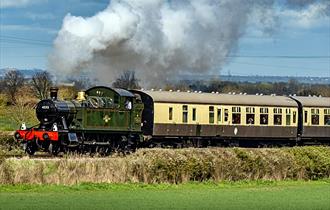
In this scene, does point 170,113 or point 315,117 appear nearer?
point 170,113

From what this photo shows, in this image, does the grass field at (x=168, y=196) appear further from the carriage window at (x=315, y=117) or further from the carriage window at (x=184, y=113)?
the carriage window at (x=315, y=117)

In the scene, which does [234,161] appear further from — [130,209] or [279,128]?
[279,128]

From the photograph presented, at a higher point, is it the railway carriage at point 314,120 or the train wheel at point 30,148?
the railway carriage at point 314,120

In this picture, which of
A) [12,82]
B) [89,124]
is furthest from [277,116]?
[12,82]

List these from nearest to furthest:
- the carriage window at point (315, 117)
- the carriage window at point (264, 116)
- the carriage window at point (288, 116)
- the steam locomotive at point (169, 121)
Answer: the steam locomotive at point (169, 121) → the carriage window at point (264, 116) → the carriage window at point (288, 116) → the carriage window at point (315, 117)

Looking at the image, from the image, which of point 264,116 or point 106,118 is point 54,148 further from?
point 264,116

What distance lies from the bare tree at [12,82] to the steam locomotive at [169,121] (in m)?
31.5

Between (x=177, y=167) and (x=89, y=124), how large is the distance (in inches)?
455

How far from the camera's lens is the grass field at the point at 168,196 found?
17.9 m

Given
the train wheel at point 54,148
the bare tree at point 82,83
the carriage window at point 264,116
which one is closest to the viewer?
the train wheel at point 54,148

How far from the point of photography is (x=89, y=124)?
35281mm

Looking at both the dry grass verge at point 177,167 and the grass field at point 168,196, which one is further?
the dry grass verge at point 177,167

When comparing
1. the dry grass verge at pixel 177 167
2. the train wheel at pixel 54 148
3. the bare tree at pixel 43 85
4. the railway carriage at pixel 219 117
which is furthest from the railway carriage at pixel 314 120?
the bare tree at pixel 43 85

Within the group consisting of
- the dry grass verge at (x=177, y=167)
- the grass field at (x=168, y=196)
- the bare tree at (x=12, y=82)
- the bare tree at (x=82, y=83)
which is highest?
the bare tree at (x=12, y=82)
